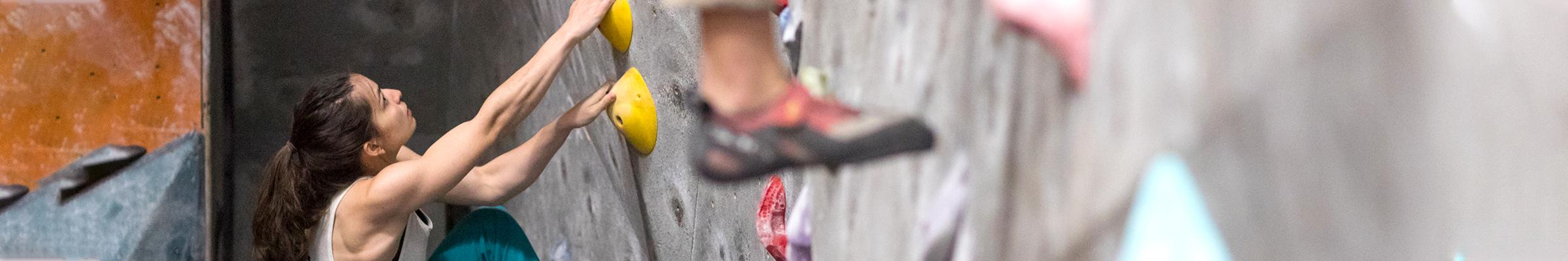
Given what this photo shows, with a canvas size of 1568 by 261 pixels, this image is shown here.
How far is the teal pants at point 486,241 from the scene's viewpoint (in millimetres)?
2689

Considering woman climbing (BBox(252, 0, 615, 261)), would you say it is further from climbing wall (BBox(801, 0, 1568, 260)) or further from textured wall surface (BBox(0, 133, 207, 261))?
climbing wall (BBox(801, 0, 1568, 260))

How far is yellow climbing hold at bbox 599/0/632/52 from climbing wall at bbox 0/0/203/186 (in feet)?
5.46

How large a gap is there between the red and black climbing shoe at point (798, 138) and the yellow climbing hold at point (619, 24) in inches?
50.1

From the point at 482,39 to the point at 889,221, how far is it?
2.65 metres

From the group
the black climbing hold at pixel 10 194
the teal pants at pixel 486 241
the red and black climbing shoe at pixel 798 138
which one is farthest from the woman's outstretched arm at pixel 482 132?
the black climbing hold at pixel 10 194

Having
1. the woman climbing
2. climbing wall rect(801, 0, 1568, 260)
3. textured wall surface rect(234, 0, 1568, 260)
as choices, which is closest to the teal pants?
the woman climbing

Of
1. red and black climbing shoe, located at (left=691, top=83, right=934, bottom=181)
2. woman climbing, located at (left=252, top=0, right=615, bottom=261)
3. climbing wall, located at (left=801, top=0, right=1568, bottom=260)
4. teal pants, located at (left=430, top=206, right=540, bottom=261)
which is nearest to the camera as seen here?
climbing wall, located at (left=801, top=0, right=1568, bottom=260)

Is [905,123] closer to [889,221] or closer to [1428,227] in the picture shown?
[889,221]

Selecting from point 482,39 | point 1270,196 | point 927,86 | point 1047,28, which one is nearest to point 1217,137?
point 1270,196

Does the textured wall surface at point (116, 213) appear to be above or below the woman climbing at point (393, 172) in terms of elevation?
below

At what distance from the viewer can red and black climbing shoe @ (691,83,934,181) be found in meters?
1.10

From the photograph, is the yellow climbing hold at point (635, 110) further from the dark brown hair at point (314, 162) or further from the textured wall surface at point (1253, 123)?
the textured wall surface at point (1253, 123)

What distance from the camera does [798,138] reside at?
1.15 m

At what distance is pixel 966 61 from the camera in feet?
3.78
